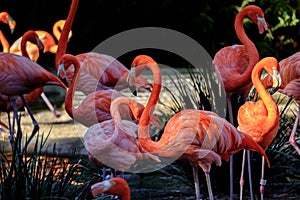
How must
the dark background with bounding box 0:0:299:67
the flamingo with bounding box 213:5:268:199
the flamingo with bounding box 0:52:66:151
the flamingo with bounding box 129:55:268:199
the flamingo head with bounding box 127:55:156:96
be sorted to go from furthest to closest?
1. the dark background with bounding box 0:0:299:67
2. the flamingo with bounding box 0:52:66:151
3. the flamingo with bounding box 213:5:268:199
4. the flamingo head with bounding box 127:55:156:96
5. the flamingo with bounding box 129:55:268:199

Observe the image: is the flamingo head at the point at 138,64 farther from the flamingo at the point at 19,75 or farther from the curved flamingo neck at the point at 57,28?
the curved flamingo neck at the point at 57,28

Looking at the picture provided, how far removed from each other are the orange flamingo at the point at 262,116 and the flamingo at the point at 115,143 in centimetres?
58

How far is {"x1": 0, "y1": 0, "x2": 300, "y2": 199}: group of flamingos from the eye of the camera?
3645 mm

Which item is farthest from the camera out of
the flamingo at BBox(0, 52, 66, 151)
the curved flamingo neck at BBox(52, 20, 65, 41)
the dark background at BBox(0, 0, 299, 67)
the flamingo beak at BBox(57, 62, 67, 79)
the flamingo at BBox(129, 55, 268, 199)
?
the dark background at BBox(0, 0, 299, 67)

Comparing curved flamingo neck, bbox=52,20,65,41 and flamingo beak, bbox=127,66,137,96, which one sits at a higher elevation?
flamingo beak, bbox=127,66,137,96

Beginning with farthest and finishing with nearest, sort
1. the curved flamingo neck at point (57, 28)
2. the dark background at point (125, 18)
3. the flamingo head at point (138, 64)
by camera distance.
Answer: the dark background at point (125, 18)
the curved flamingo neck at point (57, 28)
the flamingo head at point (138, 64)

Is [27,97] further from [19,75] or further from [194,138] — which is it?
[194,138]

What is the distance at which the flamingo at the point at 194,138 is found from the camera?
3.62m

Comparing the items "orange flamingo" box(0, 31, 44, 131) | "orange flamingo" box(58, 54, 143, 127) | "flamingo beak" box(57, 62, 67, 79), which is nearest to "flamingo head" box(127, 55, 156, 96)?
"flamingo beak" box(57, 62, 67, 79)

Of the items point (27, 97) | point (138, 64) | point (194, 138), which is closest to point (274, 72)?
point (194, 138)

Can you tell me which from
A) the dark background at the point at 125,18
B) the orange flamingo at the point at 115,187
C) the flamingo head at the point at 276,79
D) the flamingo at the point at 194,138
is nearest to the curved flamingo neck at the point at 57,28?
the dark background at the point at 125,18

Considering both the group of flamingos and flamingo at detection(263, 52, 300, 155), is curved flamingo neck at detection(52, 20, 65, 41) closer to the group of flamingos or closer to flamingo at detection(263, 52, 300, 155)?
the group of flamingos

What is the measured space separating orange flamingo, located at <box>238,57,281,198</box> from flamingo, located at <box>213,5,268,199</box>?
0.39 m

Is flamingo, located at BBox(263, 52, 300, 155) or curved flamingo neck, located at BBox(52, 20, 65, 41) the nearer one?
flamingo, located at BBox(263, 52, 300, 155)
